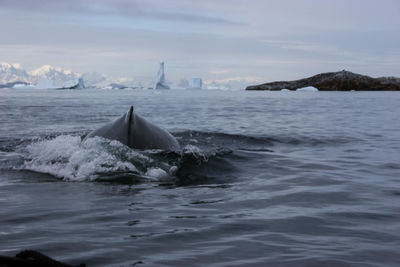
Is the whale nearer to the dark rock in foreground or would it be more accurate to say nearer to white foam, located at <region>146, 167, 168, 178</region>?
white foam, located at <region>146, 167, 168, 178</region>

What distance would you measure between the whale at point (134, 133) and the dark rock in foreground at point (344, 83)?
560 feet

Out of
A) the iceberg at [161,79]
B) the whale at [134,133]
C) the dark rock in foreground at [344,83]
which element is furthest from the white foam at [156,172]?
the dark rock in foreground at [344,83]

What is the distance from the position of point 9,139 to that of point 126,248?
11568 millimetres

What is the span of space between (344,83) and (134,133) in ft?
589

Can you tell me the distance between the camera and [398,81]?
17400cm

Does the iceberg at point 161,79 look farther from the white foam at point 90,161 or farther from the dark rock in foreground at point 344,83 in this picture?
the white foam at point 90,161

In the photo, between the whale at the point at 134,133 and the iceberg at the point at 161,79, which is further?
the iceberg at the point at 161,79

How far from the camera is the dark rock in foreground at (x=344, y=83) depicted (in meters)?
170

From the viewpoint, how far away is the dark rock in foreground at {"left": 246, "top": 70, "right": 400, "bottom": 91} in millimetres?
169750

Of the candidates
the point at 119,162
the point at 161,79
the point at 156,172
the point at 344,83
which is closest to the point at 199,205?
the point at 156,172

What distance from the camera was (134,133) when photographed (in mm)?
9109

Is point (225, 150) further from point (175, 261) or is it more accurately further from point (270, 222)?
point (175, 261)

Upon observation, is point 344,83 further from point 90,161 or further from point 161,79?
point 90,161

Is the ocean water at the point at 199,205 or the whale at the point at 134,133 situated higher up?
the whale at the point at 134,133
